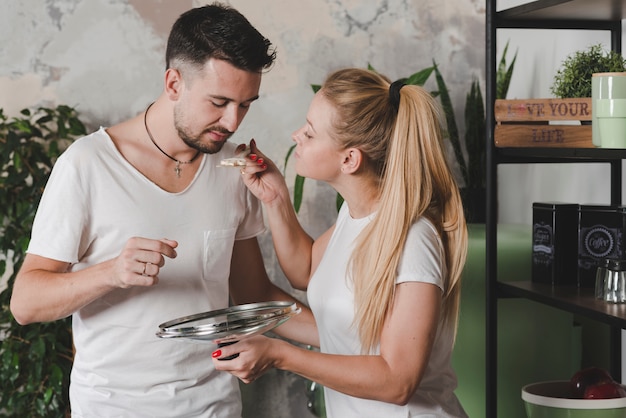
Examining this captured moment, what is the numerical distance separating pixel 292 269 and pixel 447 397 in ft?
1.89

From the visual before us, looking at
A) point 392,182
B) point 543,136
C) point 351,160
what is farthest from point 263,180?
point 543,136

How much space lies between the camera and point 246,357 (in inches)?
64.0

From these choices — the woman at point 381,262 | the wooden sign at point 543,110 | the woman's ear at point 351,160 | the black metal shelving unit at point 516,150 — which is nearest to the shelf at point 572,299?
the black metal shelving unit at point 516,150

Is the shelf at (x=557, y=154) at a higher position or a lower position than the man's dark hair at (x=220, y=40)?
lower

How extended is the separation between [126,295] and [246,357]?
1.63 ft

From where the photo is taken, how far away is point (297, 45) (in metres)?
3.32

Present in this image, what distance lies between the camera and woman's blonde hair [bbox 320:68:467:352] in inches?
70.6

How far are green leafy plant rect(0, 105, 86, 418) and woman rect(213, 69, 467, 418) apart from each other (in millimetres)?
1378

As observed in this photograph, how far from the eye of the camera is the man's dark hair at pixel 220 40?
2.03 metres

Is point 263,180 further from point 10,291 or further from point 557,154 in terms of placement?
point 10,291

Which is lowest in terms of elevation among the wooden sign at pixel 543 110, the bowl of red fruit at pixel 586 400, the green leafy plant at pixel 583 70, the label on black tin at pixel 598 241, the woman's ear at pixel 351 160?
the bowl of red fruit at pixel 586 400

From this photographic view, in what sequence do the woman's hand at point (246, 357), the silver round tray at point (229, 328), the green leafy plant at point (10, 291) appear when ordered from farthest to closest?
1. the green leafy plant at point (10, 291)
2. the woman's hand at point (246, 357)
3. the silver round tray at point (229, 328)

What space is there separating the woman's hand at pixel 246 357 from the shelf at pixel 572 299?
0.80 meters

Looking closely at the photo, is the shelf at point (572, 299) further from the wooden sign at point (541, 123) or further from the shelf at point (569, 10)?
the shelf at point (569, 10)
